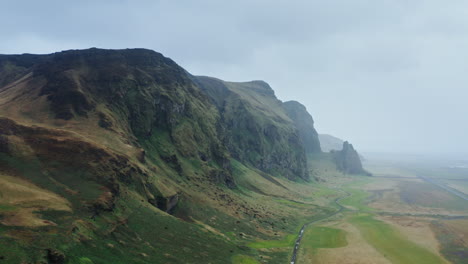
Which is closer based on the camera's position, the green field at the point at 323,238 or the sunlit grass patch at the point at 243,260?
the sunlit grass patch at the point at 243,260

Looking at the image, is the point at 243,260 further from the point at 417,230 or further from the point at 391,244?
the point at 417,230

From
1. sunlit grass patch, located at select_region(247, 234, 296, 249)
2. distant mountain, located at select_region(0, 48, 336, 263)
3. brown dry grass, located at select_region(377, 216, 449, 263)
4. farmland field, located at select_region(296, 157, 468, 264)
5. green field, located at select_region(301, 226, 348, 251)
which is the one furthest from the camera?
brown dry grass, located at select_region(377, 216, 449, 263)

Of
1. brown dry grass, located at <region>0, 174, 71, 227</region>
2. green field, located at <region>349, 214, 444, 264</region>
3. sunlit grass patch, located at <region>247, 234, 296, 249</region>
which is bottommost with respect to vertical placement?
sunlit grass patch, located at <region>247, 234, 296, 249</region>

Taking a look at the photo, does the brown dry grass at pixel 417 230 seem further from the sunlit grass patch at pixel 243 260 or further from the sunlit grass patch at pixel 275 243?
the sunlit grass patch at pixel 243 260

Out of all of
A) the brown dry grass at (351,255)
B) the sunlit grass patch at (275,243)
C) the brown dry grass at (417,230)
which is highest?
the brown dry grass at (417,230)

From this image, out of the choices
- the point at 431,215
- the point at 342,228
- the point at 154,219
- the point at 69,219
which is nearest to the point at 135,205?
the point at 154,219

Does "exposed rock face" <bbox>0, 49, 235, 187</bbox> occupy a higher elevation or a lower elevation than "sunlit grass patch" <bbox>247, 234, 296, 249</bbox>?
higher

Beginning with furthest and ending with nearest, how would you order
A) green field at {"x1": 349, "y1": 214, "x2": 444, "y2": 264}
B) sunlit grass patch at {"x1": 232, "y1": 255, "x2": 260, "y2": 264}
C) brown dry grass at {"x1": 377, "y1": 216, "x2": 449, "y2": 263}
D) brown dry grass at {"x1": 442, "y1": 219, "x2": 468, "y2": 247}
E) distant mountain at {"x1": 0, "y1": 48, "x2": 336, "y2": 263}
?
brown dry grass at {"x1": 442, "y1": 219, "x2": 468, "y2": 247} → brown dry grass at {"x1": 377, "y1": 216, "x2": 449, "y2": 263} → green field at {"x1": 349, "y1": 214, "x2": 444, "y2": 264} → sunlit grass patch at {"x1": 232, "y1": 255, "x2": 260, "y2": 264} → distant mountain at {"x1": 0, "y1": 48, "x2": 336, "y2": 263}

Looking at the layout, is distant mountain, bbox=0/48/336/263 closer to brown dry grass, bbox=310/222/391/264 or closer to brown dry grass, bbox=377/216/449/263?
brown dry grass, bbox=310/222/391/264

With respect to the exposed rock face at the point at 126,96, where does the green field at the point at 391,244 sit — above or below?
below

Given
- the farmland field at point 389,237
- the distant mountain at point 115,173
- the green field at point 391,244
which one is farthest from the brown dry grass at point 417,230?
the distant mountain at point 115,173

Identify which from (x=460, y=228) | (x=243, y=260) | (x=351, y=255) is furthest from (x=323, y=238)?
(x=460, y=228)

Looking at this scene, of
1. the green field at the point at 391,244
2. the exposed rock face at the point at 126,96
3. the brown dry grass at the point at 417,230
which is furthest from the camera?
the exposed rock face at the point at 126,96

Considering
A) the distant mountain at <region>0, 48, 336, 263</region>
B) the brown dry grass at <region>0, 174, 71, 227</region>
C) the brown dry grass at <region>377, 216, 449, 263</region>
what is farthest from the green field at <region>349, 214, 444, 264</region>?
the brown dry grass at <region>0, 174, 71, 227</region>
